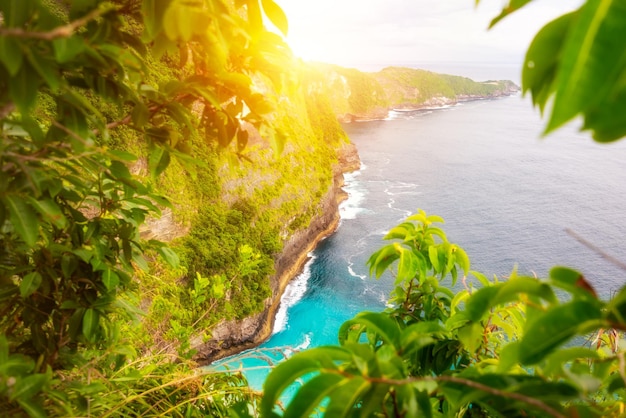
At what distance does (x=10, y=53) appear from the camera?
3.07 feet

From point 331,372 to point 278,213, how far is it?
38.4 m

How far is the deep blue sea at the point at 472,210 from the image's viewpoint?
33.6 metres

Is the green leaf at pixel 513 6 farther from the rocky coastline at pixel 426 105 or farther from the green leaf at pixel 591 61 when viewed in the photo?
the rocky coastline at pixel 426 105

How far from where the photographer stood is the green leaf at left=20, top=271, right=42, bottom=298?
68.5 inches

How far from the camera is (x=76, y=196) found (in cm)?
192

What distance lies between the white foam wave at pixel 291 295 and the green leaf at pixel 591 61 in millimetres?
32448

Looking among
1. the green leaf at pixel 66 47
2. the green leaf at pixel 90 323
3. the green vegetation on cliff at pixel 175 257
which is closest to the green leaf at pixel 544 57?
the green vegetation on cliff at pixel 175 257

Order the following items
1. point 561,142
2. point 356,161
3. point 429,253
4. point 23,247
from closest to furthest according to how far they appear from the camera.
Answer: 1. point 23,247
2. point 429,253
3. point 356,161
4. point 561,142

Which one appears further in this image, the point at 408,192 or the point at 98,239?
the point at 408,192

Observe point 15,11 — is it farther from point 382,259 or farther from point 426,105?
point 426,105

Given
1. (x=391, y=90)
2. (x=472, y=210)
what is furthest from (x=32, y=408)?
(x=391, y=90)

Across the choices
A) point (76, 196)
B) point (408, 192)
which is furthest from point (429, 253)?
point (408, 192)

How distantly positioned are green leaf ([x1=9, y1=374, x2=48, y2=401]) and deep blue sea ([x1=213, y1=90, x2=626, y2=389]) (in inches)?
693

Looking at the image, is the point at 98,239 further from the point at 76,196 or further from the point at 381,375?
the point at 381,375
